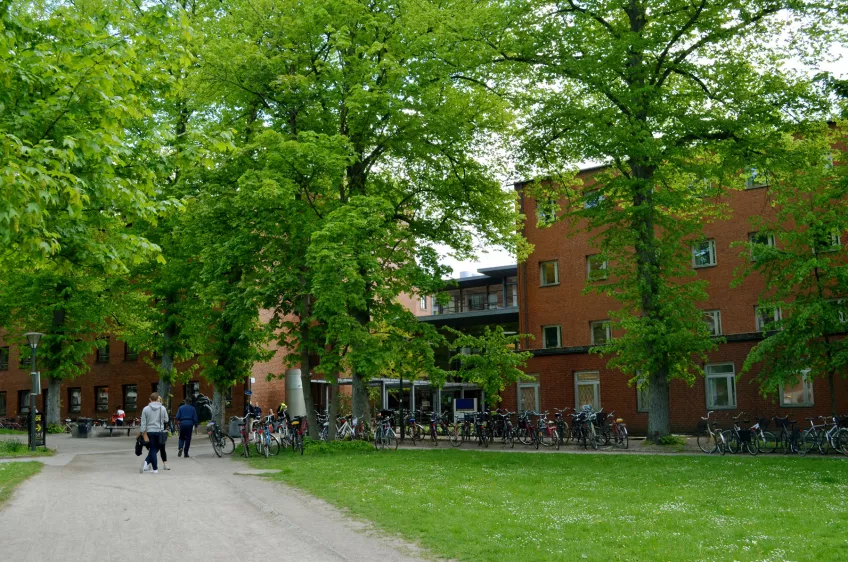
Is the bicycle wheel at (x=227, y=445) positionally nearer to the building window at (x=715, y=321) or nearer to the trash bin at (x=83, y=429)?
the trash bin at (x=83, y=429)

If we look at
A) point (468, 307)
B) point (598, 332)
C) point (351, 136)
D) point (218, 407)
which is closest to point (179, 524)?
point (351, 136)

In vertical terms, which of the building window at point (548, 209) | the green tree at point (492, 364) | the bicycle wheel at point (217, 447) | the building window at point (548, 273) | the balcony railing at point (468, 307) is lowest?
the bicycle wheel at point (217, 447)

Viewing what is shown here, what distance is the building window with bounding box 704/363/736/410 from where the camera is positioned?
3256 centimetres

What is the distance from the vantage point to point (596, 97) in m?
25.4

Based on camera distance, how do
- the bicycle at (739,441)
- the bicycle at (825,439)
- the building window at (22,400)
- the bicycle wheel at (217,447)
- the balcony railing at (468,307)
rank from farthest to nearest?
the building window at (22,400), the balcony railing at (468,307), the bicycle wheel at (217,447), the bicycle at (739,441), the bicycle at (825,439)

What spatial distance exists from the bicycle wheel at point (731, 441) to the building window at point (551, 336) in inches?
660

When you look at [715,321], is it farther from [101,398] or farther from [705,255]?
[101,398]

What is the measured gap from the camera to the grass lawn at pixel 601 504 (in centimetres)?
845

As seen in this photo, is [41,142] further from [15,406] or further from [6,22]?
[15,406]

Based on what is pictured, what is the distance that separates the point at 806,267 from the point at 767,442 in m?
5.05

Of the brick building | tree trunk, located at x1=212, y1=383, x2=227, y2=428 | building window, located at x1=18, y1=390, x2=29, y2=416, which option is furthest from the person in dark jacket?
building window, located at x1=18, y1=390, x2=29, y2=416

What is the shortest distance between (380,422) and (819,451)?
12525 mm

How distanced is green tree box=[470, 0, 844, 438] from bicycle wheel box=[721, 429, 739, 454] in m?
2.78

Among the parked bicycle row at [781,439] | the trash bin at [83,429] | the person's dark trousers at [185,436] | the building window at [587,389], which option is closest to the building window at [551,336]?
the building window at [587,389]
